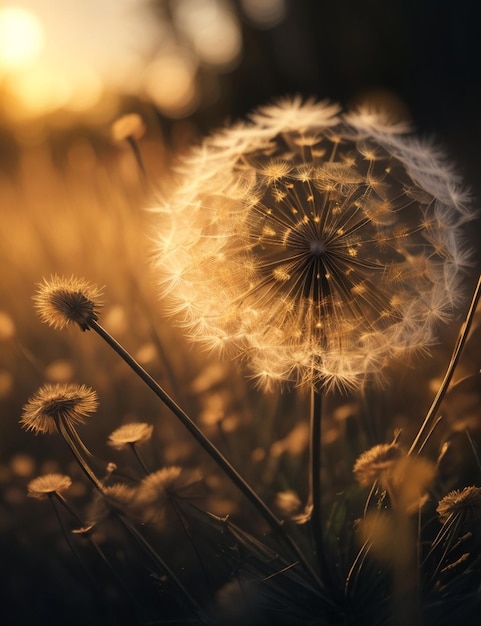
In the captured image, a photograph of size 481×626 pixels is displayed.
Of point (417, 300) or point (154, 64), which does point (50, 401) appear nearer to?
point (417, 300)

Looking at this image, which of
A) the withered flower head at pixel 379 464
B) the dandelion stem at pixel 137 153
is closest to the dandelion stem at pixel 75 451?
the withered flower head at pixel 379 464

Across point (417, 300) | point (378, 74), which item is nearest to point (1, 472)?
point (417, 300)

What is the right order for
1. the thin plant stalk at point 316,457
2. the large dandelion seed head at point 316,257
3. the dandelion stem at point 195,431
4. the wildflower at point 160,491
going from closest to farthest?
the dandelion stem at point 195,431, the thin plant stalk at point 316,457, the wildflower at point 160,491, the large dandelion seed head at point 316,257

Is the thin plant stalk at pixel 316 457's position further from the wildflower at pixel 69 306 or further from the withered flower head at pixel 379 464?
the wildflower at pixel 69 306

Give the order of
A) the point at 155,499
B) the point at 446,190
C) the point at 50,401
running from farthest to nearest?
1. the point at 446,190
2. the point at 155,499
3. the point at 50,401

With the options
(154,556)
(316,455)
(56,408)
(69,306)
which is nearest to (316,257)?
(316,455)
